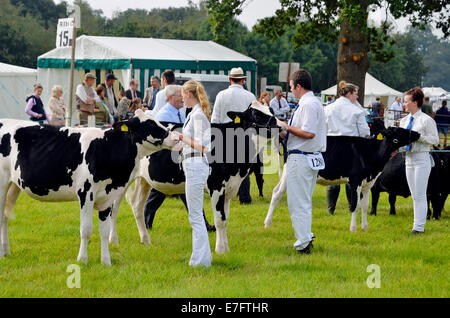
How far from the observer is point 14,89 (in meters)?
25.1

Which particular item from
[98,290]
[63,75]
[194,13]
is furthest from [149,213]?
[194,13]

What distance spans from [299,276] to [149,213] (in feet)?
10.9

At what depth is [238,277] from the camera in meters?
6.55

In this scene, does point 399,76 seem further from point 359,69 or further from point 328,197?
point 328,197

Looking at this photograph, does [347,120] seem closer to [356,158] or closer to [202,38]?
[356,158]

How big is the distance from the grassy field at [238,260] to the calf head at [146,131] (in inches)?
54.5

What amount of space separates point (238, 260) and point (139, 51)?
51.0 ft

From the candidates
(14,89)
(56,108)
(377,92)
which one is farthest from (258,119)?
(377,92)

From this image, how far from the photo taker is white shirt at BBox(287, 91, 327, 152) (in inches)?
290

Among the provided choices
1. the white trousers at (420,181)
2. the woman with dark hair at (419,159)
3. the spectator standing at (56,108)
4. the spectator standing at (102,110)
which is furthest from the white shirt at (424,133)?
the spectator standing at (56,108)

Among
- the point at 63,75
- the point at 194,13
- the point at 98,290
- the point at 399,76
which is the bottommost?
the point at 98,290

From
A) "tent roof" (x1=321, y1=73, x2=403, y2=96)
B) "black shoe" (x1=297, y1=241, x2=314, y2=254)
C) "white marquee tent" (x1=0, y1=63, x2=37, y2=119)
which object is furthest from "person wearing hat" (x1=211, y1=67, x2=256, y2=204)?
"tent roof" (x1=321, y1=73, x2=403, y2=96)

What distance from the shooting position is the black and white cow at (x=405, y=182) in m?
10.7

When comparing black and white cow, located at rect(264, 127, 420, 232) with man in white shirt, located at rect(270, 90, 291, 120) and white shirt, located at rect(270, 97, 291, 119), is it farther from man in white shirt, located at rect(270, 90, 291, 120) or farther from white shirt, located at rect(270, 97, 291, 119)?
man in white shirt, located at rect(270, 90, 291, 120)
